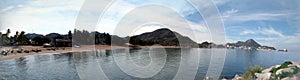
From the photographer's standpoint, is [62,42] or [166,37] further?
[62,42]

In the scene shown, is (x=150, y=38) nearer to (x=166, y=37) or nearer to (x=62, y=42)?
(x=166, y=37)

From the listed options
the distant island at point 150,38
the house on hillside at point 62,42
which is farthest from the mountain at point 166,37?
the house on hillside at point 62,42

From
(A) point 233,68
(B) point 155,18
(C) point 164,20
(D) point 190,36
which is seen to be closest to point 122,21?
(B) point 155,18

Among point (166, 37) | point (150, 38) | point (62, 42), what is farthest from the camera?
point (62, 42)

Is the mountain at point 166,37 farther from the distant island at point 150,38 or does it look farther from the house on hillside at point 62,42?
the house on hillside at point 62,42

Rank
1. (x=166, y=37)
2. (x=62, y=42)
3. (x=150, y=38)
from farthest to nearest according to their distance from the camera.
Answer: (x=62, y=42), (x=150, y=38), (x=166, y=37)

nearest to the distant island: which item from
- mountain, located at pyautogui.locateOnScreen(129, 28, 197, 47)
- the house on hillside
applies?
mountain, located at pyautogui.locateOnScreen(129, 28, 197, 47)

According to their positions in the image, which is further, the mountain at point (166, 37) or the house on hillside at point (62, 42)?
the house on hillside at point (62, 42)

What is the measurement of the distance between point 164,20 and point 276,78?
12.3 ft

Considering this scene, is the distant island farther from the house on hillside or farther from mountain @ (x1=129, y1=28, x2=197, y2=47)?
the house on hillside

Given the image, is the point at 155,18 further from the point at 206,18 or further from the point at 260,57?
the point at 260,57

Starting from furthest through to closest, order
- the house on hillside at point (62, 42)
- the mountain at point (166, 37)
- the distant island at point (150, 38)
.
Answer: the house on hillside at point (62, 42) < the mountain at point (166, 37) < the distant island at point (150, 38)

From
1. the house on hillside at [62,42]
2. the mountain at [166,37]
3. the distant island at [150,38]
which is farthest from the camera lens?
the house on hillside at [62,42]

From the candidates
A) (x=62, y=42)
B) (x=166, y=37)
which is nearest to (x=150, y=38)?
(x=166, y=37)
